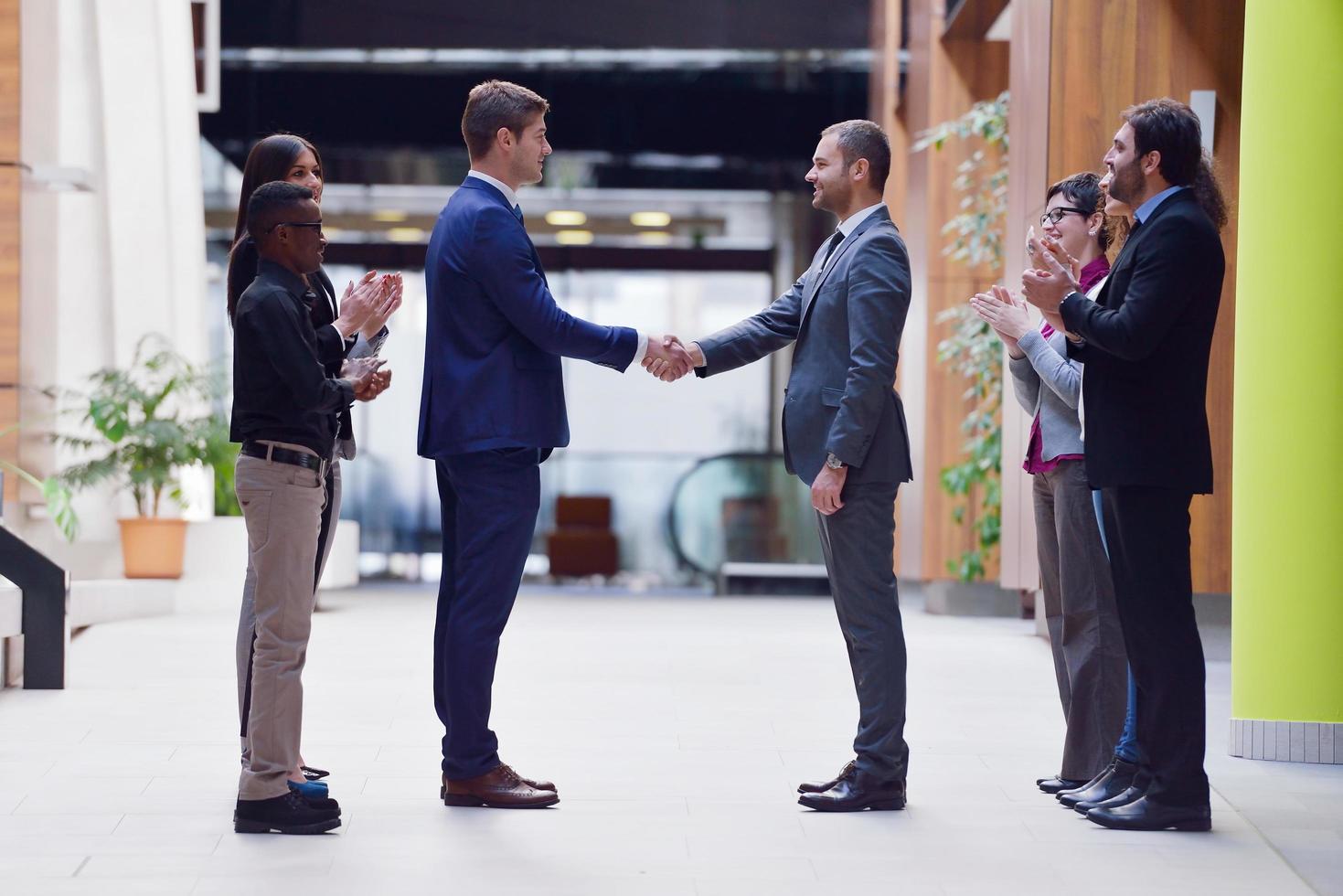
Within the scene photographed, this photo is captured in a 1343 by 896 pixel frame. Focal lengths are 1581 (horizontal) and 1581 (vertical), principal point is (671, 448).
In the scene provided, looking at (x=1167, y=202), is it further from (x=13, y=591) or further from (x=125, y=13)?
(x=125, y=13)

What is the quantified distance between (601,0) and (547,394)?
9.34m

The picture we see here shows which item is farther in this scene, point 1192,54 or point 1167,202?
point 1192,54

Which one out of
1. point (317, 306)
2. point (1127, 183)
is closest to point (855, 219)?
point (1127, 183)

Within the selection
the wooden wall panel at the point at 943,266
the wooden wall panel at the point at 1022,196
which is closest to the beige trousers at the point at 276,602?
the wooden wall panel at the point at 1022,196

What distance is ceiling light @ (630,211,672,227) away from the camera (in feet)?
45.2

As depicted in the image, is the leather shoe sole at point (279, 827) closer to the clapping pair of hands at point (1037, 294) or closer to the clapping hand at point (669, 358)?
the clapping hand at point (669, 358)

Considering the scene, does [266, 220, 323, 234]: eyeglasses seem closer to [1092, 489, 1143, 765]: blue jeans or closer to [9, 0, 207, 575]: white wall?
[1092, 489, 1143, 765]: blue jeans

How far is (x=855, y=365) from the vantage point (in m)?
3.73

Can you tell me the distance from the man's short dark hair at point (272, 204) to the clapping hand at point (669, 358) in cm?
105

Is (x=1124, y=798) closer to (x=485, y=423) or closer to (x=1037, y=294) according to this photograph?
(x=1037, y=294)

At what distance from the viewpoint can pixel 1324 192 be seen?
4496 millimetres

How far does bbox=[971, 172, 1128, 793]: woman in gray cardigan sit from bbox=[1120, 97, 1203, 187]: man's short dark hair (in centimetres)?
29

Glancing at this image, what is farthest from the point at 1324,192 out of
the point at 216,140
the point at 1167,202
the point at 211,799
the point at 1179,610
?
the point at 216,140

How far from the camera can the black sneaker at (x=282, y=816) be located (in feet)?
11.1
